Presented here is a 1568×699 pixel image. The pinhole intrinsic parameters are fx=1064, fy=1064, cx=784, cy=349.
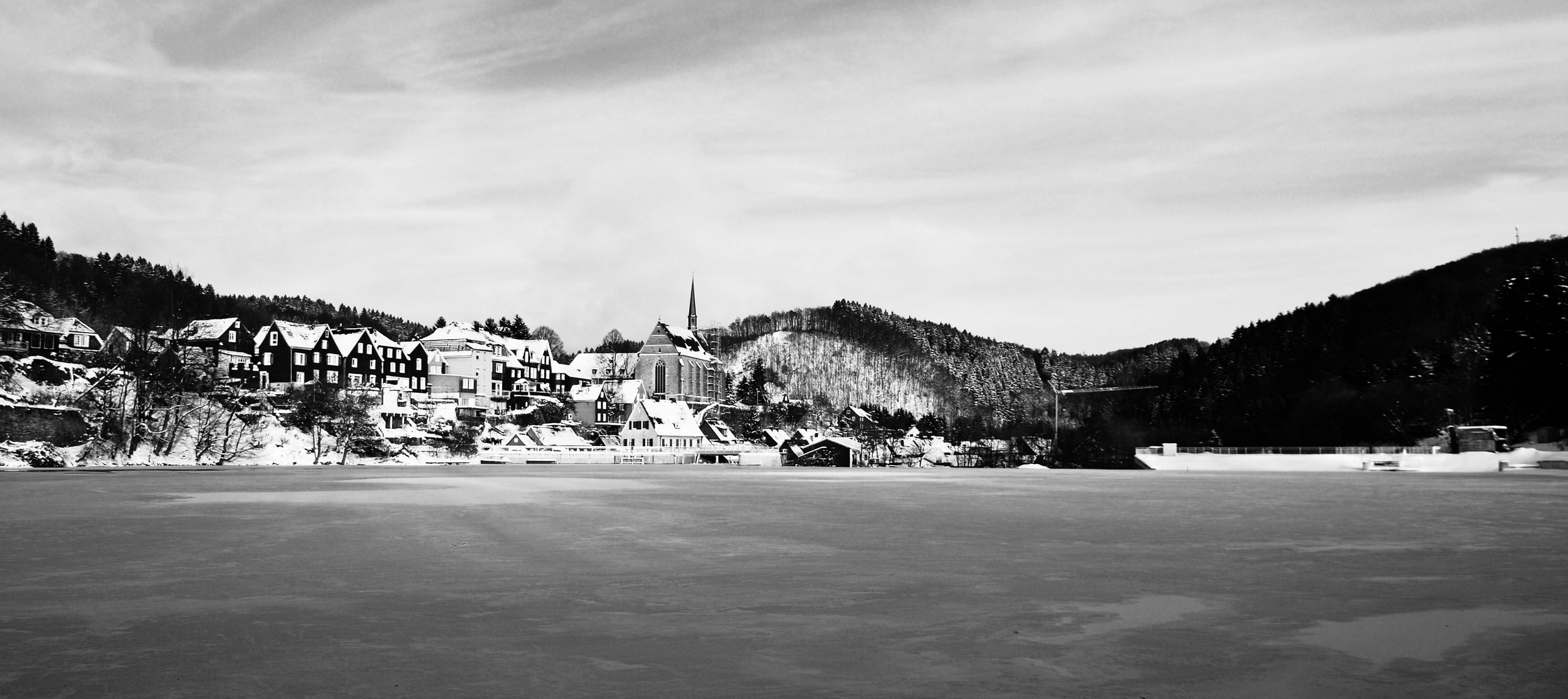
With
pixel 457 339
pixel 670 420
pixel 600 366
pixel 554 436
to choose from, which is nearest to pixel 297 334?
pixel 457 339

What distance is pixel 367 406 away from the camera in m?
92.5

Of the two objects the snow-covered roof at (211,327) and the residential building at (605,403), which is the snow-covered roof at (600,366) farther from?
the snow-covered roof at (211,327)

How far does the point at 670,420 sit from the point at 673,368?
4655 centimetres

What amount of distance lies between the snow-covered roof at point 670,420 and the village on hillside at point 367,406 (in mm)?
259

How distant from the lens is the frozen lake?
7.27 meters

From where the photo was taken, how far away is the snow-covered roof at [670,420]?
11775 centimetres

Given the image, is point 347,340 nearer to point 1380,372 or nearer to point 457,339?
point 457,339

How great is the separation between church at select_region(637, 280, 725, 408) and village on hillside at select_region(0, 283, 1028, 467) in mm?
321

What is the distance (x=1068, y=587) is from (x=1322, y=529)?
376 inches

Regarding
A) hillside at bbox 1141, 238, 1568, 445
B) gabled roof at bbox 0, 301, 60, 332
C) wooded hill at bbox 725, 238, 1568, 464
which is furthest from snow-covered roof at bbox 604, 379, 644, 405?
hillside at bbox 1141, 238, 1568, 445

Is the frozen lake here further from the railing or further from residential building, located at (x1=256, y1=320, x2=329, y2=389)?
residential building, located at (x1=256, y1=320, x2=329, y2=389)

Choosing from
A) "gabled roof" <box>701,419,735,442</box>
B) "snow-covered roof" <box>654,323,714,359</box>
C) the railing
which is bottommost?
the railing

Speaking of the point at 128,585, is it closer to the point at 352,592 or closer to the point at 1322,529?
the point at 352,592

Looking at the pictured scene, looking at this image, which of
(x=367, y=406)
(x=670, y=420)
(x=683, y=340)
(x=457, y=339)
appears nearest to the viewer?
(x=367, y=406)
